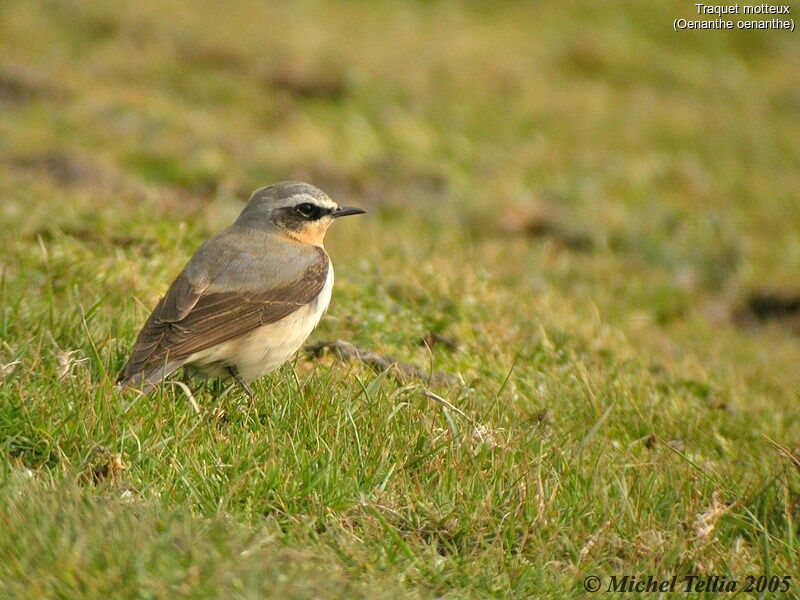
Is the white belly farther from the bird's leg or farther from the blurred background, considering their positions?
the blurred background

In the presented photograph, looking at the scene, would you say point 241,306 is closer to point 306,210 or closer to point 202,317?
point 202,317

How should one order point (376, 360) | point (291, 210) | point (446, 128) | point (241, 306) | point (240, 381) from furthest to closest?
1. point (446, 128)
2. point (291, 210)
3. point (376, 360)
4. point (241, 306)
5. point (240, 381)

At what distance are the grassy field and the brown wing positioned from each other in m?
0.24

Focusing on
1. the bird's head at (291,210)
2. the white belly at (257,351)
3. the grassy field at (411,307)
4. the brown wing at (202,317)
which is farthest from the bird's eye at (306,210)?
the white belly at (257,351)

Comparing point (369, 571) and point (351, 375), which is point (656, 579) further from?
point (351, 375)

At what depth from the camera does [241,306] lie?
6.54 meters

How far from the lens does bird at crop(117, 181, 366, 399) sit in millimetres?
6094

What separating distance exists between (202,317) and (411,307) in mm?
2239

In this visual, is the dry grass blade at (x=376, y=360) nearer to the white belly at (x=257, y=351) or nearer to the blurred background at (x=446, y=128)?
the white belly at (x=257, y=351)

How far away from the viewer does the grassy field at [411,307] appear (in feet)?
16.1

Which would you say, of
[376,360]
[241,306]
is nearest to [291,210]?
[241,306]

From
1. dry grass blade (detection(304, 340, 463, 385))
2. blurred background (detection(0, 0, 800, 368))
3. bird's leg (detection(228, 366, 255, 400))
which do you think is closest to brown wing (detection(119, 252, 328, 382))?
bird's leg (detection(228, 366, 255, 400))

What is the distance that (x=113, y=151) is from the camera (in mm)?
12570

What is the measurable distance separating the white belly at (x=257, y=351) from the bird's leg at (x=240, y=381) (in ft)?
0.09
